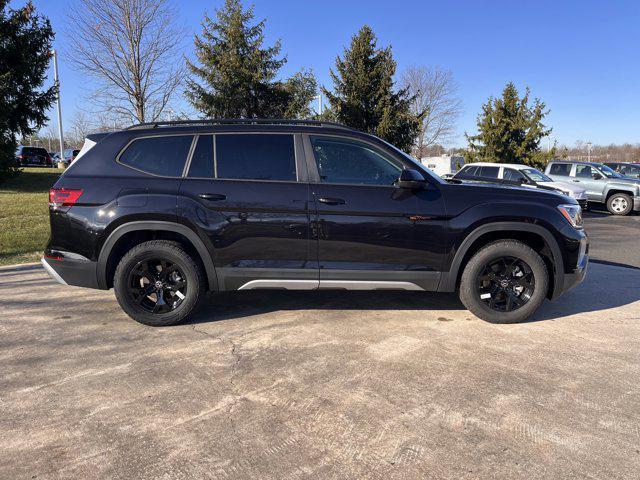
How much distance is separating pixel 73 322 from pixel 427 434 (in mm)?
3597

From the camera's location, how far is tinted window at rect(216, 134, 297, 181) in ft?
13.7

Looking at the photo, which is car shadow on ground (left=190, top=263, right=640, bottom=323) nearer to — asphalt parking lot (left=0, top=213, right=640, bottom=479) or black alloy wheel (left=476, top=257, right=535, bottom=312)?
asphalt parking lot (left=0, top=213, right=640, bottom=479)

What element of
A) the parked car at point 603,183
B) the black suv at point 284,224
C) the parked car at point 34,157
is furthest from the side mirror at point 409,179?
the parked car at point 34,157

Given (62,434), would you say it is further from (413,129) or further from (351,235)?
(413,129)

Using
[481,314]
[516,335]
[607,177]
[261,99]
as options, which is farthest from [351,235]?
[261,99]

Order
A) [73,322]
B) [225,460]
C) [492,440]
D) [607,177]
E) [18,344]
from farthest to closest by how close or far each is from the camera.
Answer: [607,177], [73,322], [18,344], [492,440], [225,460]

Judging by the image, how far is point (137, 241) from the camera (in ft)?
14.0

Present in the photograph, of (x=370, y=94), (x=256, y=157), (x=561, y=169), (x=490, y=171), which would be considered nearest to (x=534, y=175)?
(x=490, y=171)

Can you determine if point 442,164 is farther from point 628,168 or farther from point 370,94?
point 370,94

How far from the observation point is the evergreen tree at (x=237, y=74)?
18.4 m

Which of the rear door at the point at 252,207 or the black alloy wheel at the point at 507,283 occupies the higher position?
the rear door at the point at 252,207

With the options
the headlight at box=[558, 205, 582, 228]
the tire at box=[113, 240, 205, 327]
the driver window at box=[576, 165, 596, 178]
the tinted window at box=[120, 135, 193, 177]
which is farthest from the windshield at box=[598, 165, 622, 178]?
the tire at box=[113, 240, 205, 327]

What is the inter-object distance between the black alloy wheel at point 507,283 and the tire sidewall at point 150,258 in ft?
Result: 9.14

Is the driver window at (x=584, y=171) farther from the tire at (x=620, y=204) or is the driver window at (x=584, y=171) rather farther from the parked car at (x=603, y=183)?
the tire at (x=620, y=204)
